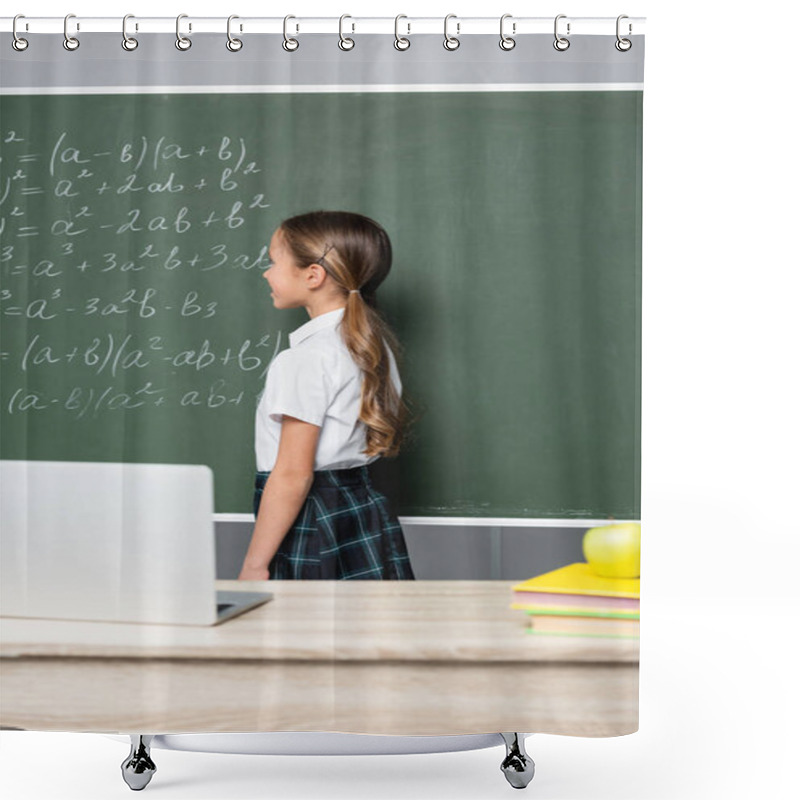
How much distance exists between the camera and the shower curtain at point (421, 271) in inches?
72.6

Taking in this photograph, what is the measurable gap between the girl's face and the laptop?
0.36m

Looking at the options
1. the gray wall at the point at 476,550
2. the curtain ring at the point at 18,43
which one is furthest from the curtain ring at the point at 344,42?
the gray wall at the point at 476,550

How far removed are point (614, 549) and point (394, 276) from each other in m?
0.66

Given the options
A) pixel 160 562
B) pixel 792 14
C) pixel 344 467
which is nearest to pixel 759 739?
pixel 344 467

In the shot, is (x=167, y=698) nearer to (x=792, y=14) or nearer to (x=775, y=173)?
(x=775, y=173)

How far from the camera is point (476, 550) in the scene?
6.09 feet

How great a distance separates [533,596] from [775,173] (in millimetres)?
1921

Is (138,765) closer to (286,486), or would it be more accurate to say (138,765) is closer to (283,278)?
(286,486)

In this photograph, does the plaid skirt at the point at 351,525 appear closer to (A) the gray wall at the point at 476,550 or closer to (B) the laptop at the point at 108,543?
(A) the gray wall at the point at 476,550

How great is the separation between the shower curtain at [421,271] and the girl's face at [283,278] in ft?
0.08

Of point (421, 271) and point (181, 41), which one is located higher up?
point (181, 41)

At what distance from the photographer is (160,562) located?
1847mm

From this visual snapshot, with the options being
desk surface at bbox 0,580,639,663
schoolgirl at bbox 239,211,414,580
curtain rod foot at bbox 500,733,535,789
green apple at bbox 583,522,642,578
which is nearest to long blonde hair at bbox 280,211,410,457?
schoolgirl at bbox 239,211,414,580

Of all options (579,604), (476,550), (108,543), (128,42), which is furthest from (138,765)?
(128,42)
